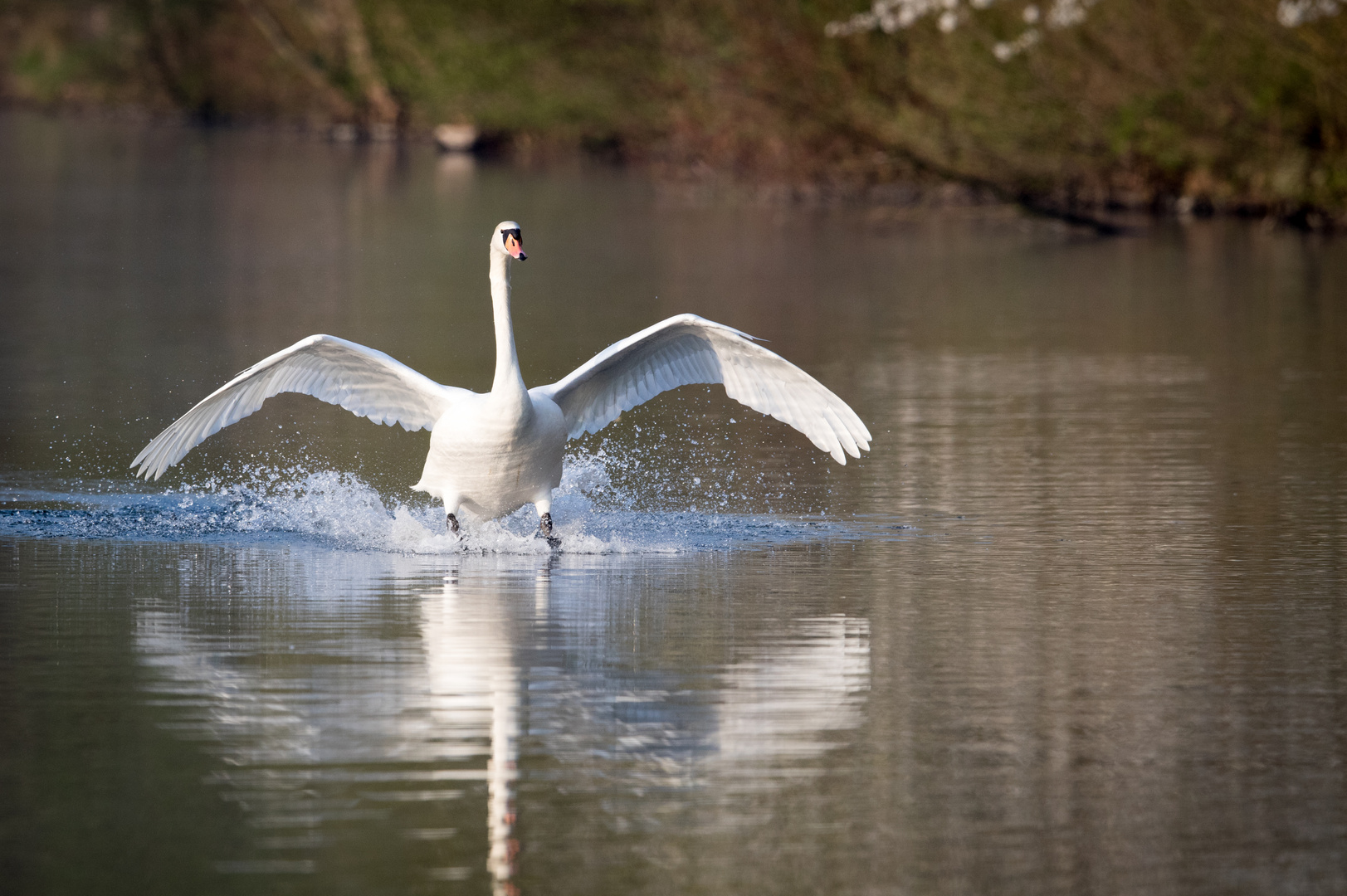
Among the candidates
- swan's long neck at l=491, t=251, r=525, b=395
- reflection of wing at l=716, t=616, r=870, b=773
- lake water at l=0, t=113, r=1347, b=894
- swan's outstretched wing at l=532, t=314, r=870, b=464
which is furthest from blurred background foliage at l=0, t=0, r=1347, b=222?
reflection of wing at l=716, t=616, r=870, b=773

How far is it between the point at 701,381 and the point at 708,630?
2965mm

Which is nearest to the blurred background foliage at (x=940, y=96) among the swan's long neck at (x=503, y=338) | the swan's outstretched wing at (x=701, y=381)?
the swan's outstretched wing at (x=701, y=381)

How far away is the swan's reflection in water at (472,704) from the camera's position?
630cm

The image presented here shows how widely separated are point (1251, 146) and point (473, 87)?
25872 millimetres

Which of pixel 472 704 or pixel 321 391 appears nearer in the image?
pixel 472 704

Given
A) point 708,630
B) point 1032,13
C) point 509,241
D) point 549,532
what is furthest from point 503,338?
point 1032,13

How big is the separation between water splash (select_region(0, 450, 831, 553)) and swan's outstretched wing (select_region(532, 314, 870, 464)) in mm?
481

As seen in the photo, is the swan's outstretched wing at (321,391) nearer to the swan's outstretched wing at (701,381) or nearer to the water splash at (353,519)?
the water splash at (353,519)

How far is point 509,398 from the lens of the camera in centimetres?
1042

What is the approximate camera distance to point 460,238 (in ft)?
100.0

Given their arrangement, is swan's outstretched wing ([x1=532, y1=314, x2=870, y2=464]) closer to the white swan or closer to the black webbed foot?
the white swan

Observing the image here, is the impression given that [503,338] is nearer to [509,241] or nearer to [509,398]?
[509,398]

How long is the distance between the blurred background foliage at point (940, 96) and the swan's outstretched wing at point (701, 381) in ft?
56.4

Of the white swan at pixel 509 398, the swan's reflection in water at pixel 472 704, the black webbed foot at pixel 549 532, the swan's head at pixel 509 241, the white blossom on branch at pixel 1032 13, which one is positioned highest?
the white blossom on branch at pixel 1032 13
